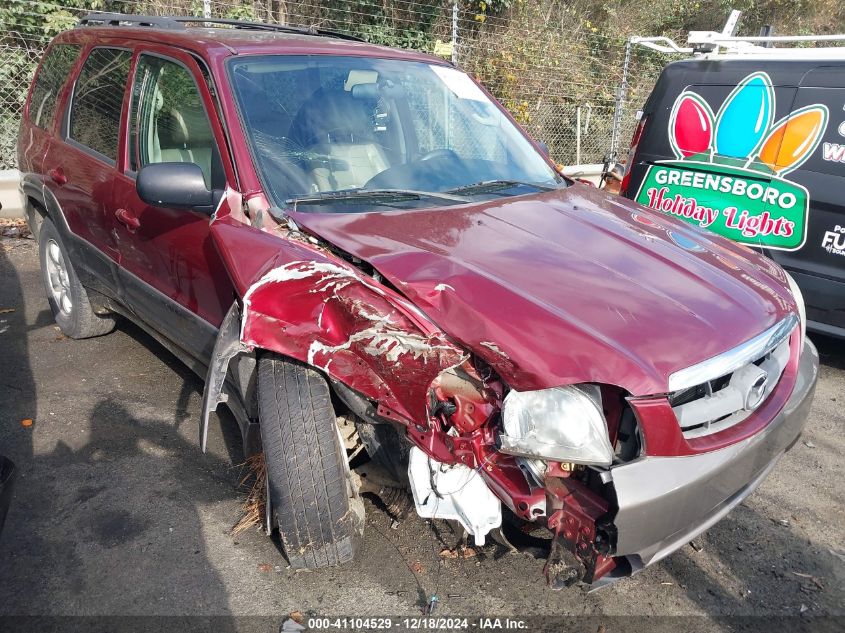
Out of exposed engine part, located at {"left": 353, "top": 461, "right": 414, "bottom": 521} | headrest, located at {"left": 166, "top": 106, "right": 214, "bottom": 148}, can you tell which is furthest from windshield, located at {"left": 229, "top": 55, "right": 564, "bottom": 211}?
exposed engine part, located at {"left": 353, "top": 461, "right": 414, "bottom": 521}

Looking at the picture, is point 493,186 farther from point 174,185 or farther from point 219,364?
point 219,364

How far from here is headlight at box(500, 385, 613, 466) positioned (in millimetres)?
1885

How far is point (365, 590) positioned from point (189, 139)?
2076mm

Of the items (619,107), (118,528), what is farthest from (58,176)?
(619,107)

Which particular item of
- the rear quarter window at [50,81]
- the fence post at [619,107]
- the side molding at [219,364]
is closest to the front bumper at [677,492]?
the side molding at [219,364]

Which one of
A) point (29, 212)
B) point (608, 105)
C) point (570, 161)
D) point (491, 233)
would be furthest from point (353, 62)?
point (608, 105)

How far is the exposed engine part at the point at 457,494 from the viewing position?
2.07 m

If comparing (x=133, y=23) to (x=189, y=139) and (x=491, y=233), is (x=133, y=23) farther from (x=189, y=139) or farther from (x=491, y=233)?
(x=491, y=233)

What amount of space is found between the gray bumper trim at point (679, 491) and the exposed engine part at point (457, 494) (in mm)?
394

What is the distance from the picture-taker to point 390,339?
6.79 ft

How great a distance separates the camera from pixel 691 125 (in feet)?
16.0

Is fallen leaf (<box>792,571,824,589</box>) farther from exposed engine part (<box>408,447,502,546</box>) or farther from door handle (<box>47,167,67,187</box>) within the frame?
door handle (<box>47,167,67,187</box>)

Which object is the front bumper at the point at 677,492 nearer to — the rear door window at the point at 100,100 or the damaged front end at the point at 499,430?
Result: the damaged front end at the point at 499,430

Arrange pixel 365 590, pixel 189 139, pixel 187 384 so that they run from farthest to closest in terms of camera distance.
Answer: pixel 187 384
pixel 189 139
pixel 365 590
